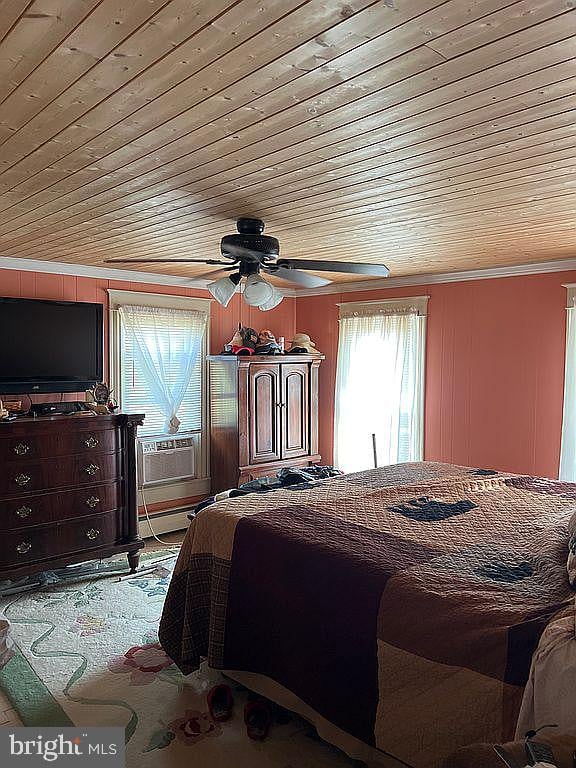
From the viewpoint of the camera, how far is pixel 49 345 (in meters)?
4.70

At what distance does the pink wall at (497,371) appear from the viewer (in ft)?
15.4

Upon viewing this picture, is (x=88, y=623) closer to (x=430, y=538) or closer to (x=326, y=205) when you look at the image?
(x=430, y=538)

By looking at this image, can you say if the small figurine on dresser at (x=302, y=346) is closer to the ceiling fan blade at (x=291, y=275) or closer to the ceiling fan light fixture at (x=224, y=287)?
the ceiling fan blade at (x=291, y=275)

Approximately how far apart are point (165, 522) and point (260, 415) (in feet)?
4.23

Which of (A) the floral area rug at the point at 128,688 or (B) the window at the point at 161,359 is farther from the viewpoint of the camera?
(B) the window at the point at 161,359

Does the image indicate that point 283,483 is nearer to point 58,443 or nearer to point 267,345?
point 58,443

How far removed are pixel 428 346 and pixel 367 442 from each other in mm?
1113

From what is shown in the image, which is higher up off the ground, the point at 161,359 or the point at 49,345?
the point at 49,345

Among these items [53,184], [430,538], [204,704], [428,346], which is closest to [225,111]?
[53,184]

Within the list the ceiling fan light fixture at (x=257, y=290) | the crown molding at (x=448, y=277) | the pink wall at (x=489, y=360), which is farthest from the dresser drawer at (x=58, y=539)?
the crown molding at (x=448, y=277)

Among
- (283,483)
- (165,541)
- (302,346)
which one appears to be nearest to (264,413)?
(302,346)

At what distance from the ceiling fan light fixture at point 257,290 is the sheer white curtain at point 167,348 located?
2330 millimetres

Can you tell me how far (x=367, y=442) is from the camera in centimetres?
594

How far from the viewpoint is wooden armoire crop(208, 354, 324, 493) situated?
18.1ft
